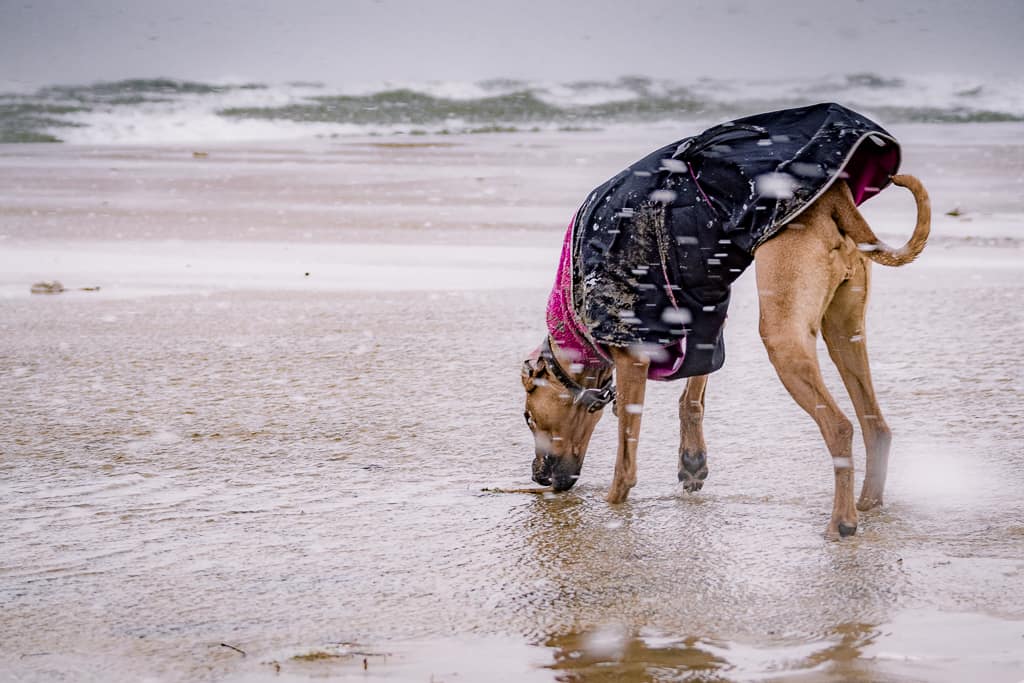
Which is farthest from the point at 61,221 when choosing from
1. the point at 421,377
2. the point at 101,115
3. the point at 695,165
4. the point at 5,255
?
the point at 101,115

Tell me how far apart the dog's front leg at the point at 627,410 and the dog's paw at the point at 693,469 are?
277 millimetres

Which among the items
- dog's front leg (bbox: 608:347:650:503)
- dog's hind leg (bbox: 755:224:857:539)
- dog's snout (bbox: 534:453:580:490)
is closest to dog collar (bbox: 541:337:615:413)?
dog's front leg (bbox: 608:347:650:503)

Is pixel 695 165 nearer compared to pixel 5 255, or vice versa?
pixel 695 165

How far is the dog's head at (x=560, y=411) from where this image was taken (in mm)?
4816

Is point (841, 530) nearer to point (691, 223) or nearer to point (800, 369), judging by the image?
point (800, 369)

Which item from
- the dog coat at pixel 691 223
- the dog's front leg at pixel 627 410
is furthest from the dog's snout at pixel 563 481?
the dog coat at pixel 691 223

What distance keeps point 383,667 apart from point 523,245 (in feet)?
30.7

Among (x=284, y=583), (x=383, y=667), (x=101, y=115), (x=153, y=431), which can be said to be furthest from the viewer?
(x=101, y=115)

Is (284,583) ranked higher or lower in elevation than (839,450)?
lower

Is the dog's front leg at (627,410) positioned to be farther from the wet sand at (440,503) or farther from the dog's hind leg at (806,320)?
the dog's hind leg at (806,320)

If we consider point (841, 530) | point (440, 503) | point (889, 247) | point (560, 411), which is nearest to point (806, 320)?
point (889, 247)

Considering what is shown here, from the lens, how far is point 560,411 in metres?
4.84

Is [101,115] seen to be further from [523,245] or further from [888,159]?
[888,159]

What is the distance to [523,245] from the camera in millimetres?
12414
